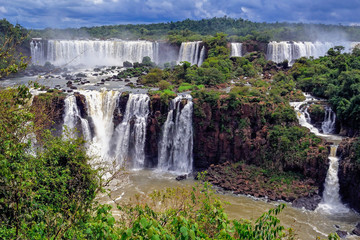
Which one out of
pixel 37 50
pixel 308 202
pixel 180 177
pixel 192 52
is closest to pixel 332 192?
pixel 308 202

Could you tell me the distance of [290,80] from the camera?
1382 inches

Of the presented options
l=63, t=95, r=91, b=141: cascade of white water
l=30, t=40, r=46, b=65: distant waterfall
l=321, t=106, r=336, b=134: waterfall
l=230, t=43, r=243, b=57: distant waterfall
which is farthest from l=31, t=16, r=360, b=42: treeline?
l=63, t=95, r=91, b=141: cascade of white water

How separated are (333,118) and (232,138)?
8.40 metres

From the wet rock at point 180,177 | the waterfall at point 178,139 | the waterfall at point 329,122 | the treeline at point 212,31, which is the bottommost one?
the wet rock at point 180,177

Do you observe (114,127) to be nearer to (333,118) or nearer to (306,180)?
(306,180)

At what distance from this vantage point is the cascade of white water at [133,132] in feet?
90.7

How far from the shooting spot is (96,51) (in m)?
53.9

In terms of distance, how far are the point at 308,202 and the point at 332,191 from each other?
6.41 ft

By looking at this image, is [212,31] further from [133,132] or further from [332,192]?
[332,192]

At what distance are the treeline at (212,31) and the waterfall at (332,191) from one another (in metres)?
32.1

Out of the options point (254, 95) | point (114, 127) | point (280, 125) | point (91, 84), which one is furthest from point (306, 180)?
point (91, 84)

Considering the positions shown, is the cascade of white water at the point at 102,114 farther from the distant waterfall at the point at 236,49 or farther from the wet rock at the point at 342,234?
the distant waterfall at the point at 236,49

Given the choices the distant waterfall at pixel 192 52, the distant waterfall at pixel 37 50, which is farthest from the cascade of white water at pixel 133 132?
the distant waterfall at pixel 37 50

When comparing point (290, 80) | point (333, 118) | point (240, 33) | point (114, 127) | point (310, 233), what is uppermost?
point (240, 33)
